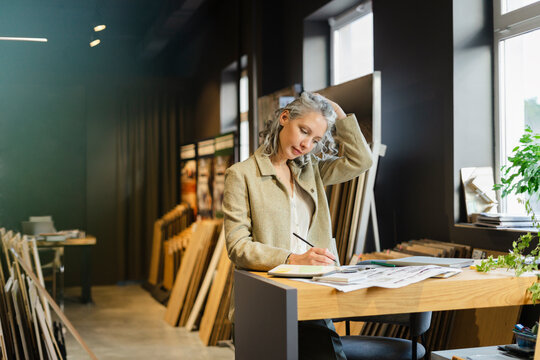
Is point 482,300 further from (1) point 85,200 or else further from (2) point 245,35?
(2) point 245,35

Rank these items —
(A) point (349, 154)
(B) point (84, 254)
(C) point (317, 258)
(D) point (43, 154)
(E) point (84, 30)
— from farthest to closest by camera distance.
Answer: (E) point (84, 30) < (B) point (84, 254) < (D) point (43, 154) < (A) point (349, 154) < (C) point (317, 258)

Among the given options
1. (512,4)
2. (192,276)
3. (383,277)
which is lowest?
(192,276)

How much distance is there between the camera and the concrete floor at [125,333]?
14.7 feet

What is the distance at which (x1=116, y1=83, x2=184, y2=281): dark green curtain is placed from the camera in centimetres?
466

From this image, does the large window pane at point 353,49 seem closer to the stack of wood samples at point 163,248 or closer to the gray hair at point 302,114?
the stack of wood samples at point 163,248

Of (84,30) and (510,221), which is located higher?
(84,30)

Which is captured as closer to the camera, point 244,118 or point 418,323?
point 418,323

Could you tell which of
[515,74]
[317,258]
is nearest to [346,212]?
[515,74]

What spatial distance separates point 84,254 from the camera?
4.32m

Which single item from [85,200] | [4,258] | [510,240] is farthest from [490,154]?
[4,258]

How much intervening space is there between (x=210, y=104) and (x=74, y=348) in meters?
2.48

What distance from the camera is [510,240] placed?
290 centimetres

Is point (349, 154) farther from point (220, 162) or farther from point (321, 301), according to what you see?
point (220, 162)

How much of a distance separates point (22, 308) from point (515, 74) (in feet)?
10.8
